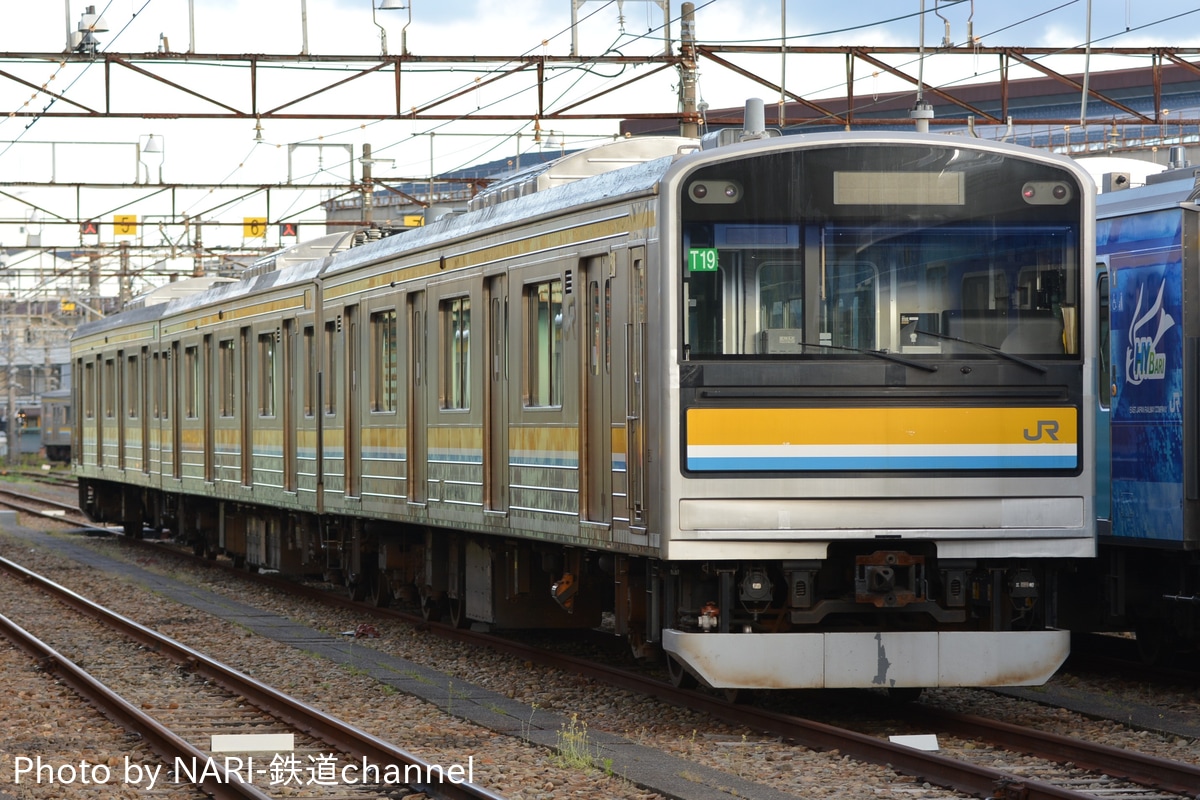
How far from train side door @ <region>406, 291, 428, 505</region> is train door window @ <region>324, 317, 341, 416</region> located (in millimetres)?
2423

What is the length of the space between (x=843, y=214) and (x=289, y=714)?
4.17 meters

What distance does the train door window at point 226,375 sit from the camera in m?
20.5

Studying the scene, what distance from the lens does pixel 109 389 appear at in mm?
28078

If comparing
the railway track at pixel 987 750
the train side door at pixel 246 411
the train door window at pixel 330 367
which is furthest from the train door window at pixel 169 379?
the railway track at pixel 987 750

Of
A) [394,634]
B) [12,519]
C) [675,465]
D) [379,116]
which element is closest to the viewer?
[675,465]

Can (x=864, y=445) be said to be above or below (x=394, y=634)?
above

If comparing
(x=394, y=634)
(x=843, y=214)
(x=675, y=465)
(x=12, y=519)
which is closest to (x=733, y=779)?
(x=675, y=465)

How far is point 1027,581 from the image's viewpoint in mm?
9578

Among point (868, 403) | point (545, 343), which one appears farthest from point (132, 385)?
point (868, 403)

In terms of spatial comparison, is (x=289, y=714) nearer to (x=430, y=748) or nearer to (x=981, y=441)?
(x=430, y=748)

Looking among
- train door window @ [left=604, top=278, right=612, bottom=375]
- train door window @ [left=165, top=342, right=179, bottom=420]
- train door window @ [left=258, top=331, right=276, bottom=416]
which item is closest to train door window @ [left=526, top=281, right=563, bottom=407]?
train door window @ [left=604, top=278, right=612, bottom=375]

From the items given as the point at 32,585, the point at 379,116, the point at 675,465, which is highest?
the point at 379,116

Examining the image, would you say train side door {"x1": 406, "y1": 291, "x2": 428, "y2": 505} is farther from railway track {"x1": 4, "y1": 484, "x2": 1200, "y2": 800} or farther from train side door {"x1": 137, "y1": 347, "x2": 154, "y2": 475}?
train side door {"x1": 137, "y1": 347, "x2": 154, "y2": 475}

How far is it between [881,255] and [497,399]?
3.60 meters
